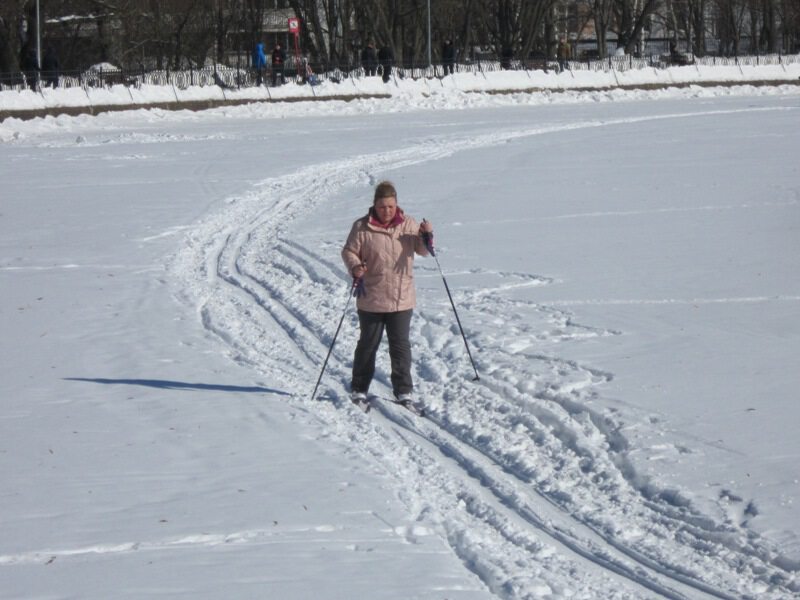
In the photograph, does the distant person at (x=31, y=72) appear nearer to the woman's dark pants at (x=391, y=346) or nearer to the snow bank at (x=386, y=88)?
the snow bank at (x=386, y=88)

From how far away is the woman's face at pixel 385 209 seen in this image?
Answer: 8.06 metres

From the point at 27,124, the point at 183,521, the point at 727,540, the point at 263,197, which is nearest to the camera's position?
the point at 727,540

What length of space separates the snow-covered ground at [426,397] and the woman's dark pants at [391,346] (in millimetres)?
250

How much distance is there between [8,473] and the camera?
277 inches

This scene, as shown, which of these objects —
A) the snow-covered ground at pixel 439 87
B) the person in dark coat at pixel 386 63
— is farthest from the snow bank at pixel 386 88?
the person in dark coat at pixel 386 63

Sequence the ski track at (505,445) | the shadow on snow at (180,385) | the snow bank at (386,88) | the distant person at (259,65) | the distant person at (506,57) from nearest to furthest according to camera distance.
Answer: the ski track at (505,445) → the shadow on snow at (180,385) → the snow bank at (386,88) → the distant person at (259,65) → the distant person at (506,57)

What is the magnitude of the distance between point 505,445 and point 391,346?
1.35 metres

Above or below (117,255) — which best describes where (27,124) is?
above

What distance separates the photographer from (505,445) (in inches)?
288

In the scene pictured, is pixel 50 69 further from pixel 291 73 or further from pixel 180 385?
pixel 180 385

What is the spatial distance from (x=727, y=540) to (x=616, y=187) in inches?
571

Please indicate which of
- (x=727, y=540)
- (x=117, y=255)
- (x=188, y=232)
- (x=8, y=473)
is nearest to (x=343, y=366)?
(x=8, y=473)

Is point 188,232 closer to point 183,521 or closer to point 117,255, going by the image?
point 117,255

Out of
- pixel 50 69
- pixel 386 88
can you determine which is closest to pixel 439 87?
pixel 386 88
